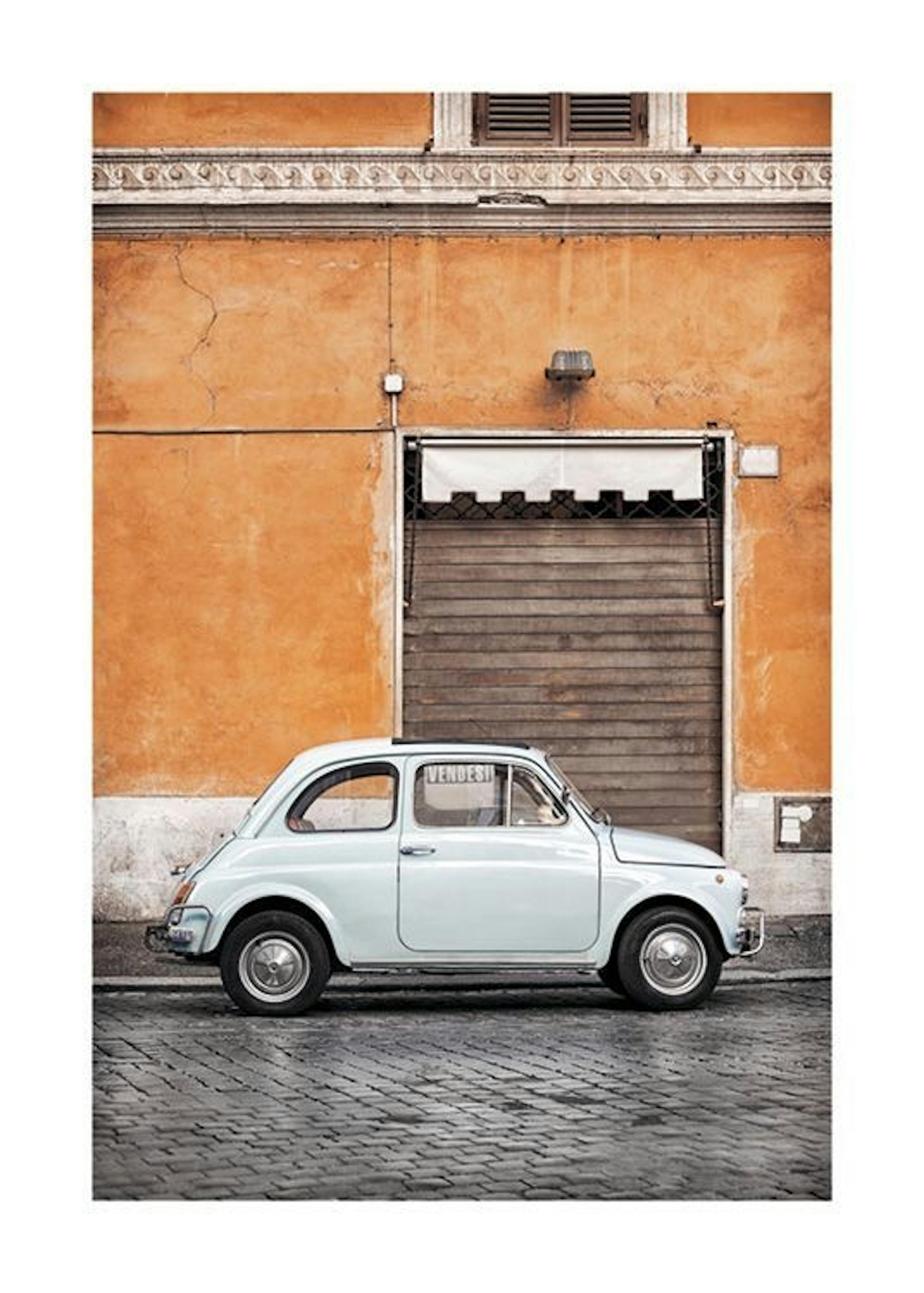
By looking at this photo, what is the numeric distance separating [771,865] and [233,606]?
268 centimetres

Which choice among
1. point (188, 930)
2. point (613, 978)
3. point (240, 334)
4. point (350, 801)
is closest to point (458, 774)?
point (350, 801)

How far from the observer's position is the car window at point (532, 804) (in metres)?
9.66

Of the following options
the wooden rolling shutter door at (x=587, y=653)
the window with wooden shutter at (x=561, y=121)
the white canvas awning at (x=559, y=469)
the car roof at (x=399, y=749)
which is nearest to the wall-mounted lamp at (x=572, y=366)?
the white canvas awning at (x=559, y=469)

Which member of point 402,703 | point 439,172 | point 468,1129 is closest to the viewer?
point 468,1129

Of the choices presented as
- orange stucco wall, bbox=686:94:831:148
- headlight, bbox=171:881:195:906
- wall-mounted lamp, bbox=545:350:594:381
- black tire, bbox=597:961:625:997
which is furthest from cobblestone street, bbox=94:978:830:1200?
orange stucco wall, bbox=686:94:831:148

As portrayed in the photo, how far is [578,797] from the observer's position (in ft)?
32.3

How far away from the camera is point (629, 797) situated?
10.6 metres

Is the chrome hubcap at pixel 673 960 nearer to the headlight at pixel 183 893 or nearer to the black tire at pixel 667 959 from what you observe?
the black tire at pixel 667 959

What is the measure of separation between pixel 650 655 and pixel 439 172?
113 inches

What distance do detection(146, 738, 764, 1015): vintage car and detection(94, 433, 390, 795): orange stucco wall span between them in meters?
1.04

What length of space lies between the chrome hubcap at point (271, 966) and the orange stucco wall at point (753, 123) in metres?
4.07

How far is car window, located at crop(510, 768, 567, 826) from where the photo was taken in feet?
31.7
